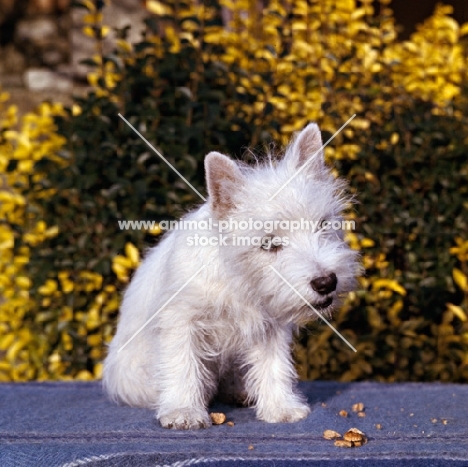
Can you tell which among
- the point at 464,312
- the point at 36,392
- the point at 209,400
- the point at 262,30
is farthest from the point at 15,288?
the point at 464,312

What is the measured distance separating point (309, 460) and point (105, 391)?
5.09 ft

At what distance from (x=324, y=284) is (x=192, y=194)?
6.58 feet

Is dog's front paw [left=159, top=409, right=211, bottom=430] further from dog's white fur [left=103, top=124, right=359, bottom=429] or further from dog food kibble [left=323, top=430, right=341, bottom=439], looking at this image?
dog food kibble [left=323, top=430, right=341, bottom=439]

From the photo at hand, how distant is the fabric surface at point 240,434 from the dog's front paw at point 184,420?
6cm

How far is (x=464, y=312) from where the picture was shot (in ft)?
15.8

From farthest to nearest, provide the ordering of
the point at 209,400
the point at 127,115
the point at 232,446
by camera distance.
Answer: the point at 127,115 < the point at 209,400 < the point at 232,446

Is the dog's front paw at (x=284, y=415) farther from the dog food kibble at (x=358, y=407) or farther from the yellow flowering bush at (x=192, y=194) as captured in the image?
the yellow flowering bush at (x=192, y=194)

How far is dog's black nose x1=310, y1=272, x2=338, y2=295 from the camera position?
289 cm

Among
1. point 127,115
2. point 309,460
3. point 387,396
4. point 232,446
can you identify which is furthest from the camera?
point 127,115

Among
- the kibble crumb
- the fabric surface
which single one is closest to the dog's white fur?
the fabric surface

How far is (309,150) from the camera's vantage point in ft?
10.9

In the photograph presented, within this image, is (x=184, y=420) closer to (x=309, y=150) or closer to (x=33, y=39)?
(x=309, y=150)

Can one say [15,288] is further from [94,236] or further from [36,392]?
[36,392]

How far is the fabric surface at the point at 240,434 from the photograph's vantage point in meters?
2.54
